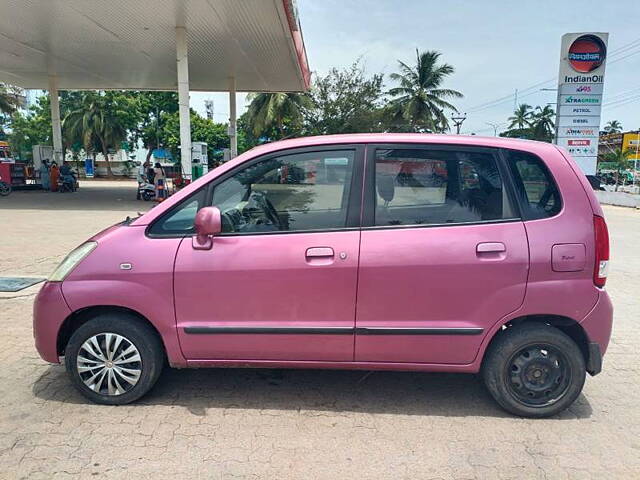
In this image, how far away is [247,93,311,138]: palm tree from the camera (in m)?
34.1

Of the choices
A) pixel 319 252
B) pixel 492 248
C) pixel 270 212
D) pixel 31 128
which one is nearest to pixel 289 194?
pixel 270 212

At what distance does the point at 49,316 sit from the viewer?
10.5 ft

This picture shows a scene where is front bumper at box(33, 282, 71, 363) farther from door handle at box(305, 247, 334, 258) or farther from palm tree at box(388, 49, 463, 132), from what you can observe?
palm tree at box(388, 49, 463, 132)

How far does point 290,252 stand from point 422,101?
A: 3698 cm

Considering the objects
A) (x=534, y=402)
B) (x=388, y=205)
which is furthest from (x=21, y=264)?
(x=534, y=402)

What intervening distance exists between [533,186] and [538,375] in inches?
50.9

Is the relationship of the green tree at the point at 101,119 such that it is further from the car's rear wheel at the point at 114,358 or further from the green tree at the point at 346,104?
the car's rear wheel at the point at 114,358

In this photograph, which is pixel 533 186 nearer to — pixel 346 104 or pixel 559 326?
pixel 559 326

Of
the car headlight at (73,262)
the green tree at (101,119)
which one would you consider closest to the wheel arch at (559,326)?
the car headlight at (73,262)

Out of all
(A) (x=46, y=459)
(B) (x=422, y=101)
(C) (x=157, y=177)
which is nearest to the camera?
(A) (x=46, y=459)

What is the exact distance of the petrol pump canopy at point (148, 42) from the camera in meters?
13.0

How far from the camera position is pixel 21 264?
24.6ft

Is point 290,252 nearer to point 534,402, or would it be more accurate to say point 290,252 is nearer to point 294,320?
point 294,320

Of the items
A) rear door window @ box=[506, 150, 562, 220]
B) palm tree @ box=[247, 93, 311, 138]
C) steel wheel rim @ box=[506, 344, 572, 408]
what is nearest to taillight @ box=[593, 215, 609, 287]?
rear door window @ box=[506, 150, 562, 220]
